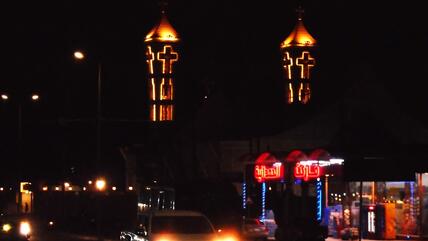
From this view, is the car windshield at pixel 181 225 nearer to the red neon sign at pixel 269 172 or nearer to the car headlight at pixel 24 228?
the car headlight at pixel 24 228

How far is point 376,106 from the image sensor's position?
53375mm

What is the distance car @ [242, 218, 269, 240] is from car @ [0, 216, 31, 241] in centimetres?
1068

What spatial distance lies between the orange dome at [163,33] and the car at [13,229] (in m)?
20.5

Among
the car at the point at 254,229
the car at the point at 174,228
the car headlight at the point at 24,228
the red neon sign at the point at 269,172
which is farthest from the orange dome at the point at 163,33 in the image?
the car at the point at 174,228

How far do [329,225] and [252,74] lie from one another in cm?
3190

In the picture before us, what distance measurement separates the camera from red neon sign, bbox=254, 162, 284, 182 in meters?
44.9

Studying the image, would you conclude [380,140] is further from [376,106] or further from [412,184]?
[412,184]

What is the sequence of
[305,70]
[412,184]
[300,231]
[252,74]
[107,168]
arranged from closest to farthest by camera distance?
[300,231]
[412,184]
[305,70]
[252,74]
[107,168]

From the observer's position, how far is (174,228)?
26328 mm

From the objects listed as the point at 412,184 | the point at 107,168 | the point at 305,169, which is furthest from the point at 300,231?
the point at 107,168

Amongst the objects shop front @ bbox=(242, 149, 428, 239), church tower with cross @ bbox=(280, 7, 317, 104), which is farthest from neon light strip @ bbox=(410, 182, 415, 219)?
church tower with cross @ bbox=(280, 7, 317, 104)

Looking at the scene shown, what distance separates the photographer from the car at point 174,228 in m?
25.6

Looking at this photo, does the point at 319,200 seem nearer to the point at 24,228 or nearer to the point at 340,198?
the point at 340,198

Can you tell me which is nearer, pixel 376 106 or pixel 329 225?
pixel 329 225
